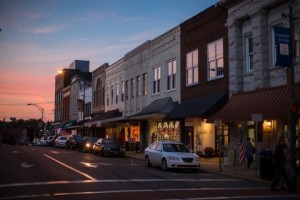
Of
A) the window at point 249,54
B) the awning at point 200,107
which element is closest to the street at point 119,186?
the awning at point 200,107

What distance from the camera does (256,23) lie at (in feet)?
79.6

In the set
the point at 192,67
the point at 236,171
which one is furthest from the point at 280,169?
the point at 192,67

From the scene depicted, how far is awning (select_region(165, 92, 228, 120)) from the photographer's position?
2666cm

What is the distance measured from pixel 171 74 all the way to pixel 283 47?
62.5 feet

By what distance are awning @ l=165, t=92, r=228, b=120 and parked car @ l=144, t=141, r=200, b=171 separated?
390 cm

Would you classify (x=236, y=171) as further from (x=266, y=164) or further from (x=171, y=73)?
(x=171, y=73)

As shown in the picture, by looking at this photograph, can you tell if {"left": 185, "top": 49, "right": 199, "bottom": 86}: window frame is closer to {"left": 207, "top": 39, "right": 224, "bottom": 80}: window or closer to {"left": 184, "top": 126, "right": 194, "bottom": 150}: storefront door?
{"left": 207, "top": 39, "right": 224, "bottom": 80}: window

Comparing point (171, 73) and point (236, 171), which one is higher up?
point (171, 73)

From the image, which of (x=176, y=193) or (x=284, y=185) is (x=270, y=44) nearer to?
(x=284, y=185)

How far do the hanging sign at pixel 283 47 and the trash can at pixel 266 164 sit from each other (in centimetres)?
367

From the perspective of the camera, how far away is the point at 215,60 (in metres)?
28.8

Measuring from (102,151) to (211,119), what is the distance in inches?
487

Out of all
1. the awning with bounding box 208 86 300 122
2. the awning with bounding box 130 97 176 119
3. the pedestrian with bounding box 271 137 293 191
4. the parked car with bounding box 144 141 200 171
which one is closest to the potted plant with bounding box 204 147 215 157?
the awning with bounding box 208 86 300 122

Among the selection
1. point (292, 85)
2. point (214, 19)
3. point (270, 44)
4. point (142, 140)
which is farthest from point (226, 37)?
point (142, 140)
